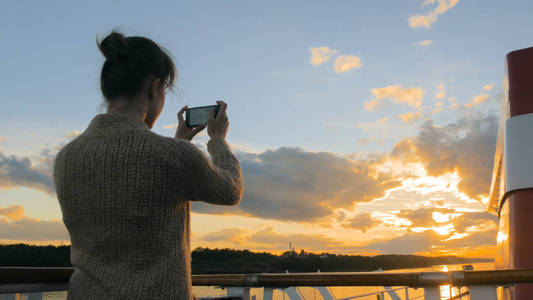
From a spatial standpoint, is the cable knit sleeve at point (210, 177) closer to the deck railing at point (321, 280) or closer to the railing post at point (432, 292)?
the deck railing at point (321, 280)

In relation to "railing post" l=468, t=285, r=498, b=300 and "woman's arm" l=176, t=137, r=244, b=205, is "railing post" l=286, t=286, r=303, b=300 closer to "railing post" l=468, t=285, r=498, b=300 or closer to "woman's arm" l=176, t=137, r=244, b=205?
"railing post" l=468, t=285, r=498, b=300

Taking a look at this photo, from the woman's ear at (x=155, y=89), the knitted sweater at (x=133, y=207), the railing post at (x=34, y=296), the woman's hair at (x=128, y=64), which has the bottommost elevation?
the railing post at (x=34, y=296)

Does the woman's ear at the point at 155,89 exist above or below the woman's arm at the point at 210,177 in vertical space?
above

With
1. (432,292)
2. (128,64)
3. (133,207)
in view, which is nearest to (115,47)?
(128,64)

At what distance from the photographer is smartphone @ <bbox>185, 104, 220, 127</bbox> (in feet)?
4.99

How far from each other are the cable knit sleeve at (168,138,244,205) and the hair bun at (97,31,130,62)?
33cm

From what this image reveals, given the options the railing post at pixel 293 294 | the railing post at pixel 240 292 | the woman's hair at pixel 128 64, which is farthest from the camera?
the railing post at pixel 293 294

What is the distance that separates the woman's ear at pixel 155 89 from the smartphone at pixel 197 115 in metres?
0.23

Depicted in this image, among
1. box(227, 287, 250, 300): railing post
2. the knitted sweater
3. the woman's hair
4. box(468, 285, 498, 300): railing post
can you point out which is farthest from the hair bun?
box(468, 285, 498, 300): railing post

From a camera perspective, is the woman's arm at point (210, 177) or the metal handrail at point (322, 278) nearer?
the woman's arm at point (210, 177)

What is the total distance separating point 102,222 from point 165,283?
0.73 ft

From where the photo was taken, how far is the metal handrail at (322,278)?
142 centimetres

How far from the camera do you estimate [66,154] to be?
1230 millimetres

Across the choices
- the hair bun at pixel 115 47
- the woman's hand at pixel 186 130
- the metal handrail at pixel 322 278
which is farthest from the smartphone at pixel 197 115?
the metal handrail at pixel 322 278
